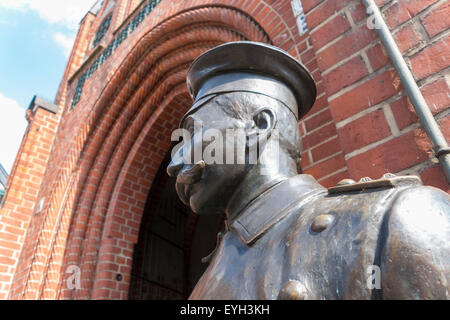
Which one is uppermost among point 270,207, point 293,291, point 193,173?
point 193,173

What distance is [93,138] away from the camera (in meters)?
3.94

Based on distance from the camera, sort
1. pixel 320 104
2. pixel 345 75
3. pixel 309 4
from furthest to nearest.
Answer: pixel 320 104
pixel 309 4
pixel 345 75

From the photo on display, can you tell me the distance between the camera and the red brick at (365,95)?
3.68 feet

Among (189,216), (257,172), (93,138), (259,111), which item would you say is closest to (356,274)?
(257,172)

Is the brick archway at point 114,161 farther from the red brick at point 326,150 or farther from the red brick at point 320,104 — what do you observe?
the red brick at point 326,150

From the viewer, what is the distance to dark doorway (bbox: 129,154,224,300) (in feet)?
13.7

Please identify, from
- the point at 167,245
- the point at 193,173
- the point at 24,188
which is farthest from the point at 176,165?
the point at 24,188

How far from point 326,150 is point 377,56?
18.1 inches

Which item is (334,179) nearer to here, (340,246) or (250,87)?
(250,87)

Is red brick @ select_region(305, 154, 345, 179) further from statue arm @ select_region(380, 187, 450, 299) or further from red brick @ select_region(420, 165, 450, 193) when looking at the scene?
statue arm @ select_region(380, 187, 450, 299)

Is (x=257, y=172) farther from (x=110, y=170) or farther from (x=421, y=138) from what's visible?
(x=110, y=170)

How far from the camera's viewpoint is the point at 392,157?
1.06 m

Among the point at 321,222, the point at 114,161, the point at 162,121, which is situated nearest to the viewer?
the point at 321,222

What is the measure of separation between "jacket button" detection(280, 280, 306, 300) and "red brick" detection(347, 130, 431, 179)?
0.61 metres
